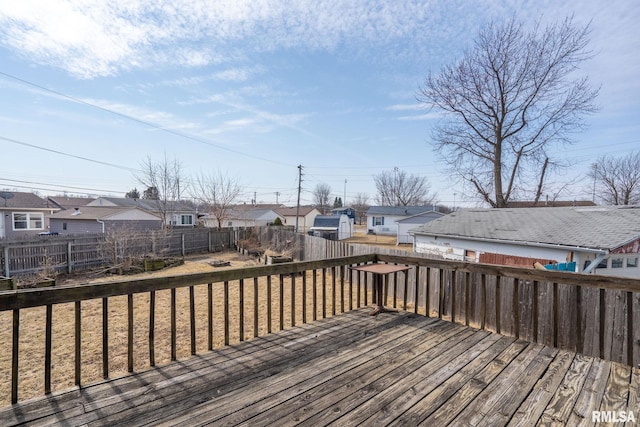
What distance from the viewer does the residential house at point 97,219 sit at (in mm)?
22438

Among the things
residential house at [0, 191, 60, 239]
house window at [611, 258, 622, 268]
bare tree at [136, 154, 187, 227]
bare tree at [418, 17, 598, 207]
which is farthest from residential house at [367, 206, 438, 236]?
residential house at [0, 191, 60, 239]

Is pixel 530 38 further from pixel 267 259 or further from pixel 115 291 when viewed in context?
pixel 115 291

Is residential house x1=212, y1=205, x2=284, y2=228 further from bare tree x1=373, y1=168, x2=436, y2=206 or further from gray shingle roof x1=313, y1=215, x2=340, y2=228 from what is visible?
bare tree x1=373, y1=168, x2=436, y2=206

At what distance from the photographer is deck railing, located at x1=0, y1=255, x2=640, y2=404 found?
2.29 metres

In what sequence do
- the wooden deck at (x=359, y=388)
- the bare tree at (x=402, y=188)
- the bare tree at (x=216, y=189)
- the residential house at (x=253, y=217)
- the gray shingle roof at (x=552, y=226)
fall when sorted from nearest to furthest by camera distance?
the wooden deck at (x=359, y=388), the gray shingle roof at (x=552, y=226), the bare tree at (x=216, y=189), the residential house at (x=253, y=217), the bare tree at (x=402, y=188)

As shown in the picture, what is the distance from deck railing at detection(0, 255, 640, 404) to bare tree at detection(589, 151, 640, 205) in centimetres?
2752

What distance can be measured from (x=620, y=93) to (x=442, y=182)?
811cm

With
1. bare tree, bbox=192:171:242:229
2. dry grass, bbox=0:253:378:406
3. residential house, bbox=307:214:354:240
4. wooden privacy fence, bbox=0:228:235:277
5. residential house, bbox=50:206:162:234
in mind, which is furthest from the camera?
residential house, bbox=307:214:354:240

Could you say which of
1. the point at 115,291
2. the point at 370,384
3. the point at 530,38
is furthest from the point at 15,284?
the point at 530,38

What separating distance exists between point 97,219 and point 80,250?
12.7m

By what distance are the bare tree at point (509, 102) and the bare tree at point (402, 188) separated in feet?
91.2

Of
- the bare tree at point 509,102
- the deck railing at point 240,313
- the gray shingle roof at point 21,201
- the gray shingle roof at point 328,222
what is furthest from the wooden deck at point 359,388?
the gray shingle roof at point 328,222

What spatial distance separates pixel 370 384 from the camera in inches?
86.0

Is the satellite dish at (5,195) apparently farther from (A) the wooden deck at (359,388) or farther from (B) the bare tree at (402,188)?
(B) the bare tree at (402,188)
